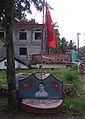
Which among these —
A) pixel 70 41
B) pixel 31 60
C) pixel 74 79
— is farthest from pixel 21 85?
pixel 70 41

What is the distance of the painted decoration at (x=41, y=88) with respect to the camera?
14.4 meters

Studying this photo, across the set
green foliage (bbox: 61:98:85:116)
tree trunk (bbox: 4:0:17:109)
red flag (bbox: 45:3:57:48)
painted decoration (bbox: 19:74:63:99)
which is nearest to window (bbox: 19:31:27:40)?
green foliage (bbox: 61:98:85:116)

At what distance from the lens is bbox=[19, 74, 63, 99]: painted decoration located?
1440cm

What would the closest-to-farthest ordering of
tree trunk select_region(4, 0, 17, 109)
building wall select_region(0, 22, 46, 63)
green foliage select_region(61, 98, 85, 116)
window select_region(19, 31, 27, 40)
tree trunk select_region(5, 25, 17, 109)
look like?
1. tree trunk select_region(4, 0, 17, 109)
2. tree trunk select_region(5, 25, 17, 109)
3. green foliage select_region(61, 98, 85, 116)
4. building wall select_region(0, 22, 46, 63)
5. window select_region(19, 31, 27, 40)

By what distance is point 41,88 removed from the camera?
47.3ft

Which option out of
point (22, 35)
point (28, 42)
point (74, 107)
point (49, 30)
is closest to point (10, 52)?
point (49, 30)

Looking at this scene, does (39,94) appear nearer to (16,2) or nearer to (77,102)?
(77,102)

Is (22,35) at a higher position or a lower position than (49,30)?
higher

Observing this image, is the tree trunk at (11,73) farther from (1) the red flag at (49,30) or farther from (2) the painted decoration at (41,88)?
(1) the red flag at (49,30)

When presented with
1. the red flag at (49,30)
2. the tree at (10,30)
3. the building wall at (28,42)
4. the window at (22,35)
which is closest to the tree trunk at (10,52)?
the tree at (10,30)

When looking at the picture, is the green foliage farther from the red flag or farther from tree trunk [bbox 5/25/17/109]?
the red flag

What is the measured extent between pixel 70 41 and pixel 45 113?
9279 centimetres

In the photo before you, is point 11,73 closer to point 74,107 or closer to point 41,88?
point 41,88

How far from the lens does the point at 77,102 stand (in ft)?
51.6
